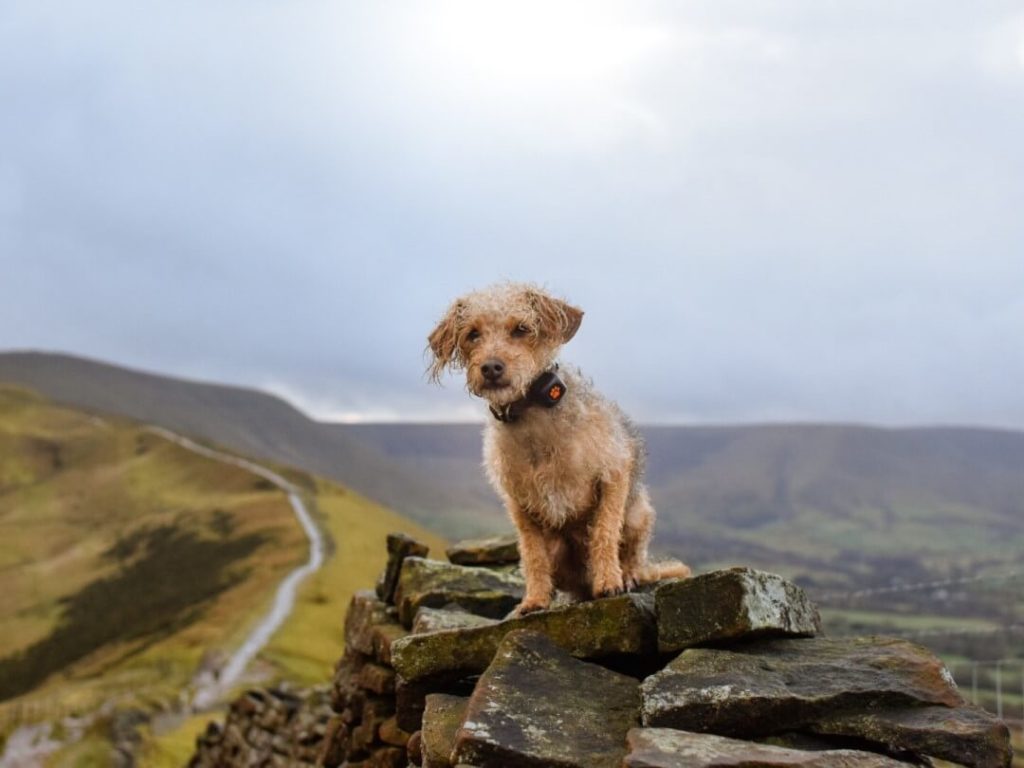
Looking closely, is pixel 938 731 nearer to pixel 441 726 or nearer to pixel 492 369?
pixel 441 726

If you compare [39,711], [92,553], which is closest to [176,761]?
[39,711]

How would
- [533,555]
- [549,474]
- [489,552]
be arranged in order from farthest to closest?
[489,552]
[533,555]
[549,474]

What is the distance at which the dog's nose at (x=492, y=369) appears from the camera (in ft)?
24.7

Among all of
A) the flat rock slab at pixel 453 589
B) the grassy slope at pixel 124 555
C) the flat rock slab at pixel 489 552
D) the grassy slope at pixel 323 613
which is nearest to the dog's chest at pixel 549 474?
the flat rock slab at pixel 453 589

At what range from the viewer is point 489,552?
45.2ft

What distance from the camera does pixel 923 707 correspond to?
6.58 m

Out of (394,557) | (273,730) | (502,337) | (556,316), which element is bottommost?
(273,730)

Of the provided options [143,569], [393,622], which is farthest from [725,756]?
[143,569]

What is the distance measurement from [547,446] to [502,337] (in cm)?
107

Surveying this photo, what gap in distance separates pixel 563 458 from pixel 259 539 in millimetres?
96027

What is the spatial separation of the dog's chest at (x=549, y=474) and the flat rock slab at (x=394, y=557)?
487cm

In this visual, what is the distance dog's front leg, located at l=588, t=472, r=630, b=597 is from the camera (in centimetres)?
807

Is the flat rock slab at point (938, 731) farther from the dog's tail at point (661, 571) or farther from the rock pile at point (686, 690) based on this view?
the dog's tail at point (661, 571)

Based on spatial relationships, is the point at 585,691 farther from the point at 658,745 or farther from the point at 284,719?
the point at 284,719
